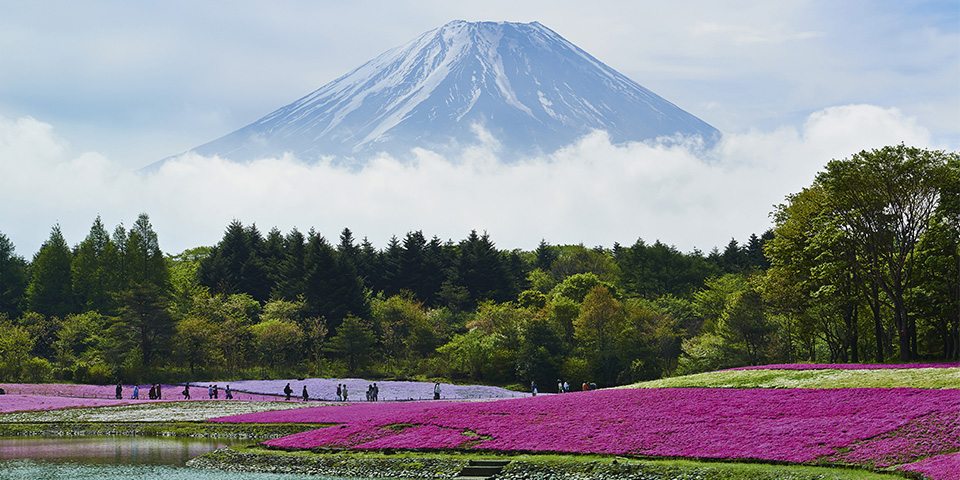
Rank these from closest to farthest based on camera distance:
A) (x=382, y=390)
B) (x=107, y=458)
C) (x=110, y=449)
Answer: (x=107, y=458), (x=110, y=449), (x=382, y=390)

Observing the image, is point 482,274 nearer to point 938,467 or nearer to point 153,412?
point 153,412

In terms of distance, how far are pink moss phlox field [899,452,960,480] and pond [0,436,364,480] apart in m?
19.3

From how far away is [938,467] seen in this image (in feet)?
74.0

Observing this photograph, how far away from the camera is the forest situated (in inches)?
1966

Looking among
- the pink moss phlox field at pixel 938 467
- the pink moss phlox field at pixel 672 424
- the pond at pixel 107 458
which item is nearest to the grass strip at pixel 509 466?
the pink moss phlox field at pixel 938 467

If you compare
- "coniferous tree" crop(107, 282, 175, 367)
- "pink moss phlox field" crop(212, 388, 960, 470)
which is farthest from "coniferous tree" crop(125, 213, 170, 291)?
"pink moss phlox field" crop(212, 388, 960, 470)

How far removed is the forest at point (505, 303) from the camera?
49.9m

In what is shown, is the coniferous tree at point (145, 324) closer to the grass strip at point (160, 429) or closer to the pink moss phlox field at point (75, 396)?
the pink moss phlox field at point (75, 396)

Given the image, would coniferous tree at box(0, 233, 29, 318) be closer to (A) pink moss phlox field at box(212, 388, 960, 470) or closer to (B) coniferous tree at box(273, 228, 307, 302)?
(B) coniferous tree at box(273, 228, 307, 302)

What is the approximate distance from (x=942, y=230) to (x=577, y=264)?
78.3 m

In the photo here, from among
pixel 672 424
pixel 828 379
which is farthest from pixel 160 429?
pixel 828 379

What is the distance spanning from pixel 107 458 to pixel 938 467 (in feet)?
96.1

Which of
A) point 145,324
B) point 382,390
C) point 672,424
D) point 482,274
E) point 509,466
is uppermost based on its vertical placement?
point 482,274

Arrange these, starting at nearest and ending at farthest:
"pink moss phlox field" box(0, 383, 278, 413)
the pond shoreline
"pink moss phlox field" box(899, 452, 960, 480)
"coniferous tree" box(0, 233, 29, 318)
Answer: "pink moss phlox field" box(899, 452, 960, 480), the pond shoreline, "pink moss phlox field" box(0, 383, 278, 413), "coniferous tree" box(0, 233, 29, 318)
